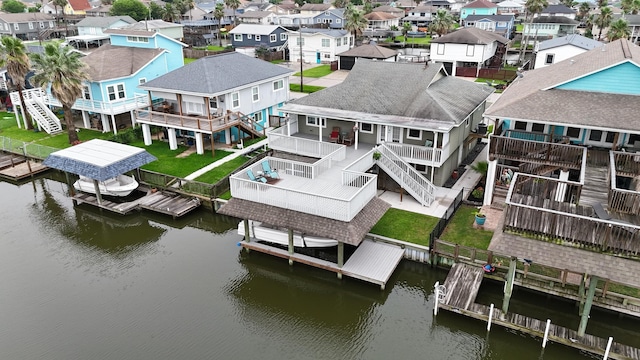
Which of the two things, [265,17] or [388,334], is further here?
[265,17]

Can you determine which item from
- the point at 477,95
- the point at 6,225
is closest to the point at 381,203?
the point at 477,95

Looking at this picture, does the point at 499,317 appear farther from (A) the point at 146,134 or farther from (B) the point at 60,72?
(B) the point at 60,72

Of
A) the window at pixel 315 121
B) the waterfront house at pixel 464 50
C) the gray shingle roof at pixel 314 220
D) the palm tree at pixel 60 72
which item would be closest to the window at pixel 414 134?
the window at pixel 315 121

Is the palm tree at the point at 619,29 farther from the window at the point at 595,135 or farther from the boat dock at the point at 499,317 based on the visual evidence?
the boat dock at the point at 499,317

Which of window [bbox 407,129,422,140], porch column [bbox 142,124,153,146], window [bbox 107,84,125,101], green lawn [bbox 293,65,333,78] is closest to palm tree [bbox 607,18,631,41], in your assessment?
green lawn [bbox 293,65,333,78]

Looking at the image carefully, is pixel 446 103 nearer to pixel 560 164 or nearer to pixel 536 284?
pixel 560 164

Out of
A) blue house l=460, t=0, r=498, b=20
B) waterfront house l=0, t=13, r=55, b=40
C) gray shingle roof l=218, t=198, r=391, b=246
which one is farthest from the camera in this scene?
blue house l=460, t=0, r=498, b=20

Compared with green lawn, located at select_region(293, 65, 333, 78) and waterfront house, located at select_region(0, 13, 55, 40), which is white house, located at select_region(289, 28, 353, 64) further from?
waterfront house, located at select_region(0, 13, 55, 40)
